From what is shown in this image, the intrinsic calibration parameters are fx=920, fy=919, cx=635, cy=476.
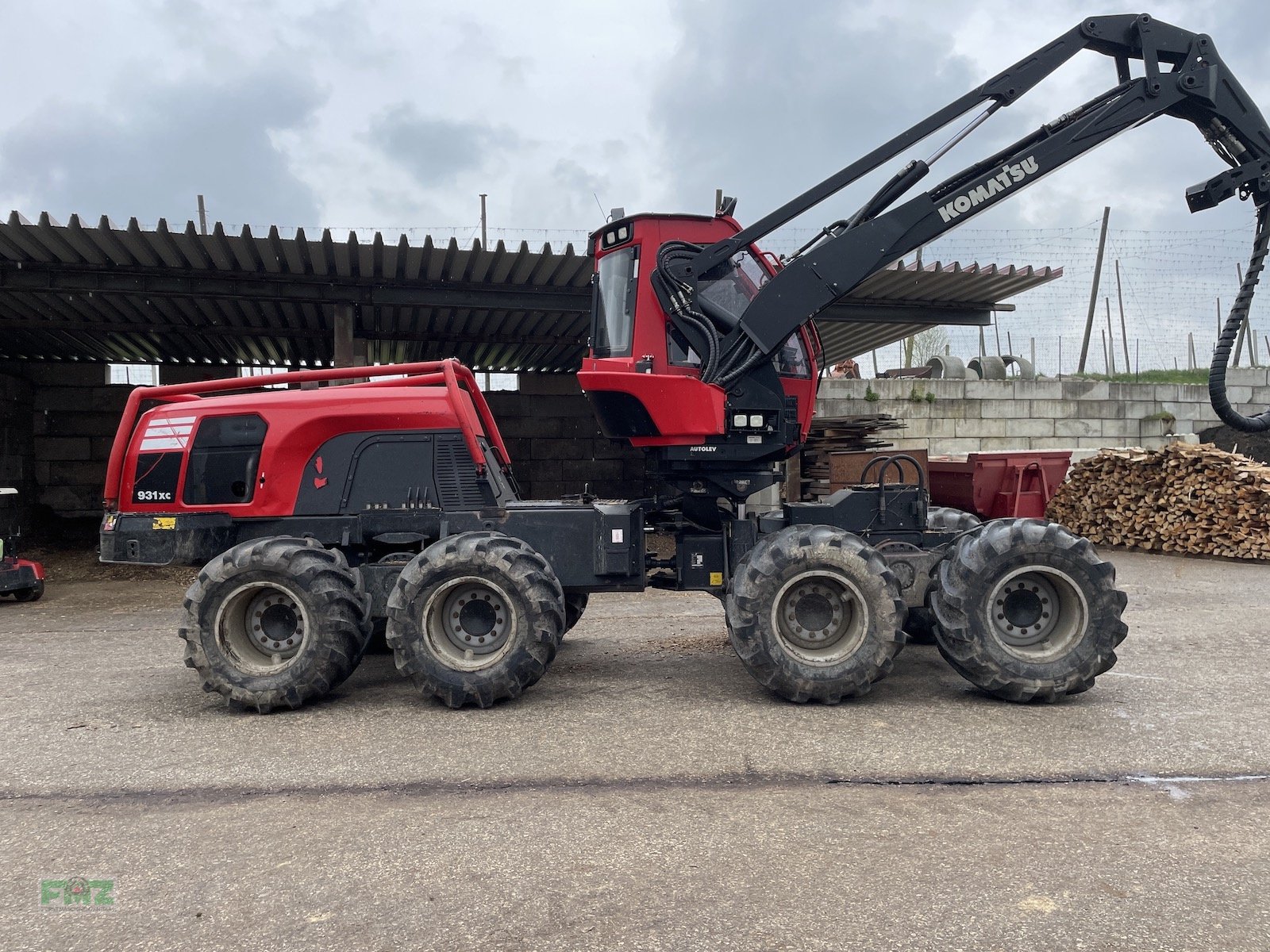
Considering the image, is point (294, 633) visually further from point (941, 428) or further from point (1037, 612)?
point (941, 428)

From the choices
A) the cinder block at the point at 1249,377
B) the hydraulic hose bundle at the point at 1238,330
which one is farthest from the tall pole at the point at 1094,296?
the hydraulic hose bundle at the point at 1238,330

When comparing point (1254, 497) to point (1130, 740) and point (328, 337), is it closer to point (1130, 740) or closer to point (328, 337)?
point (1130, 740)

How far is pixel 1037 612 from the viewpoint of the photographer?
5.90m

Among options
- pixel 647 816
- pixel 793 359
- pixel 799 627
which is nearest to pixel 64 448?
pixel 793 359

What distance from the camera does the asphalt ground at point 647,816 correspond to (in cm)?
311

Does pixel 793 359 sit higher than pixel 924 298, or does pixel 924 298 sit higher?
pixel 924 298

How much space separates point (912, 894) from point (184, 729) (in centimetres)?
420

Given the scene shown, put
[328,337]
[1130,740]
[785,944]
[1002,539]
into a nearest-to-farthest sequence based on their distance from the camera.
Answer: [785,944]
[1130,740]
[1002,539]
[328,337]

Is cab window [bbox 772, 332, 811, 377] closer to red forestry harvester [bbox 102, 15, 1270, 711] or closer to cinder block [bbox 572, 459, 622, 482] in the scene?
red forestry harvester [bbox 102, 15, 1270, 711]

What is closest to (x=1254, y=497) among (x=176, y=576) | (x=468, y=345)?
(x=468, y=345)

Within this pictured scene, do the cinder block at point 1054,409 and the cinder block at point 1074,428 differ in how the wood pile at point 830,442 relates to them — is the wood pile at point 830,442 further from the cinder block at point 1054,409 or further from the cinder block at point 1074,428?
the cinder block at point 1074,428

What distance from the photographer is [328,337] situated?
48.1 ft

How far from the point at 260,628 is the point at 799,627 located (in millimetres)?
3464

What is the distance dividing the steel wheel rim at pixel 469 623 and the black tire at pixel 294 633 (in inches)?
20.6
